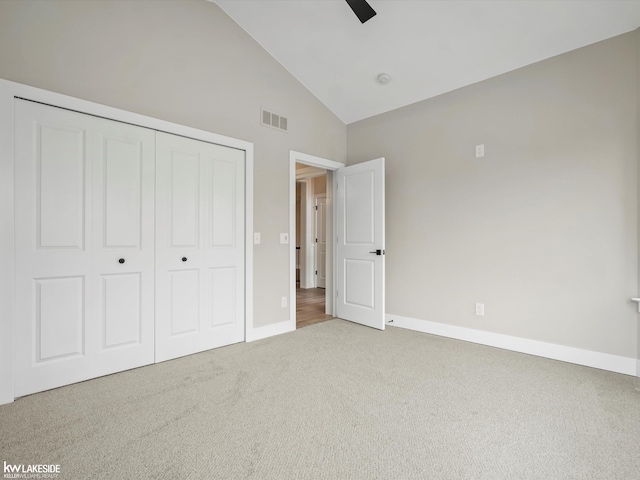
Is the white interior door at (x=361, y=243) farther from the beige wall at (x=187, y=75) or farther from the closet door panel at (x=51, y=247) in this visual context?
the closet door panel at (x=51, y=247)

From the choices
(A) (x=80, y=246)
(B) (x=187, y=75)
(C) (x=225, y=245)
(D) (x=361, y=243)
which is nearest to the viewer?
(A) (x=80, y=246)

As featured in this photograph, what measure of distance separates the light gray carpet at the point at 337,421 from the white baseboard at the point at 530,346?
106 millimetres

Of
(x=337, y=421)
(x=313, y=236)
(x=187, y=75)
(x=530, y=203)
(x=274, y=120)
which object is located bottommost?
(x=337, y=421)

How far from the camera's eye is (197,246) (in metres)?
3.00

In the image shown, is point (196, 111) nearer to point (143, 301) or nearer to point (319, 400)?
point (143, 301)

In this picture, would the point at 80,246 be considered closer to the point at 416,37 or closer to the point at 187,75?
the point at 187,75

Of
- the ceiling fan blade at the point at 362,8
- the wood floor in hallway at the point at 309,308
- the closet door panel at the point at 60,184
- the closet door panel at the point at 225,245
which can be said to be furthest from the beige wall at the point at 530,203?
the closet door panel at the point at 60,184

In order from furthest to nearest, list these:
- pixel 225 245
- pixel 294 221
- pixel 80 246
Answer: pixel 294 221, pixel 225 245, pixel 80 246

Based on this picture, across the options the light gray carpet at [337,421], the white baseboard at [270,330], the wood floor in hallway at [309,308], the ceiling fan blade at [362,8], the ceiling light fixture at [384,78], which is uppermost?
the ceiling light fixture at [384,78]

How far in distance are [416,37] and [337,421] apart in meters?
3.39

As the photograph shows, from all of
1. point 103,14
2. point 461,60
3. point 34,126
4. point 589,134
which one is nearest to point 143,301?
point 34,126

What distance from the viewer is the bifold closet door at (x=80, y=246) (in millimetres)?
2150

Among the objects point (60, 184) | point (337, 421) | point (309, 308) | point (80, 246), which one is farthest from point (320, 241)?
point (337, 421)

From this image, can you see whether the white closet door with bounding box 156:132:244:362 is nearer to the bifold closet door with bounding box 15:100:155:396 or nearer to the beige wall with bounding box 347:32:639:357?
the bifold closet door with bounding box 15:100:155:396
